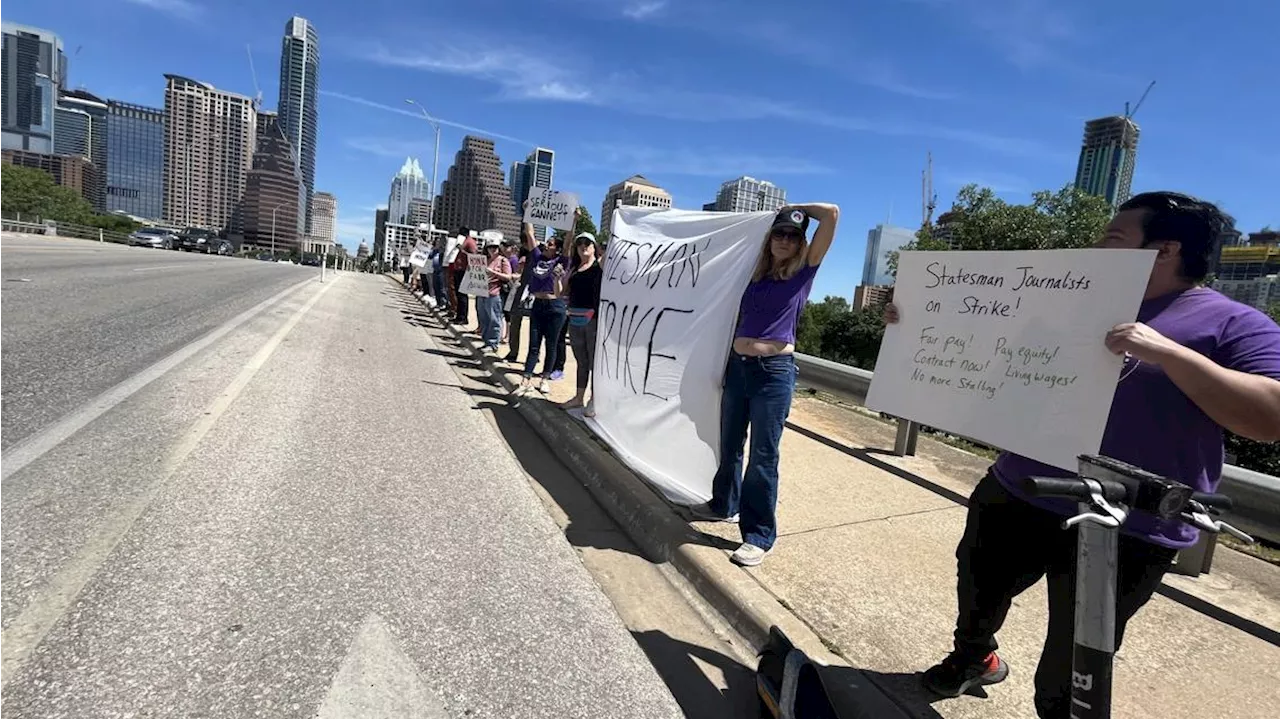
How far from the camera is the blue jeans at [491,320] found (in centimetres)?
1070

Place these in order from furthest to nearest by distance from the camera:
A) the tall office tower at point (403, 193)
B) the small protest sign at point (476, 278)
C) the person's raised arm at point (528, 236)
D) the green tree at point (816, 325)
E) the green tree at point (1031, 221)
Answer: the tall office tower at point (403, 193)
the green tree at point (816, 325)
the green tree at point (1031, 221)
the small protest sign at point (476, 278)
the person's raised arm at point (528, 236)

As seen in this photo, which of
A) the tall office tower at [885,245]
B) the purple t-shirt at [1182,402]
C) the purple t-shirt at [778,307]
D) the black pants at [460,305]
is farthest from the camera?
the tall office tower at [885,245]

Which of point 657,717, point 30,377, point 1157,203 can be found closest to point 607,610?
point 657,717

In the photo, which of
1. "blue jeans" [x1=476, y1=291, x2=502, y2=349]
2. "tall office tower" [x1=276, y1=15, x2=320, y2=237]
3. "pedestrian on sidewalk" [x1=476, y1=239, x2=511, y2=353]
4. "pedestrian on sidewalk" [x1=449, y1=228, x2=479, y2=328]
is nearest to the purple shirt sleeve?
"pedestrian on sidewalk" [x1=476, y1=239, x2=511, y2=353]

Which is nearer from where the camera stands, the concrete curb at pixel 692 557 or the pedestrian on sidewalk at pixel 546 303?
the concrete curb at pixel 692 557

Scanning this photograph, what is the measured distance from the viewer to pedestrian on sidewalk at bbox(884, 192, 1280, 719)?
165 cm

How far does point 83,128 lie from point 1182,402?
258166 millimetres

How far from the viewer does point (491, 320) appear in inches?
431

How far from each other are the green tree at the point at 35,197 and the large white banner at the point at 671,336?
8880 cm

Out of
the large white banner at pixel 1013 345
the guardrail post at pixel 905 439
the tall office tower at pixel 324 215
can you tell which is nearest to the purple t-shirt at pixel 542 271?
the guardrail post at pixel 905 439

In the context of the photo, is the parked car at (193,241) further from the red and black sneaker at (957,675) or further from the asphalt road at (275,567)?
the red and black sneaker at (957,675)

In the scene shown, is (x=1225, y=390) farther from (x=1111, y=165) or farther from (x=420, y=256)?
(x=1111, y=165)

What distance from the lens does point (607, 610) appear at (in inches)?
122

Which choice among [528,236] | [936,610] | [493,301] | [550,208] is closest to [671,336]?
[936,610]
